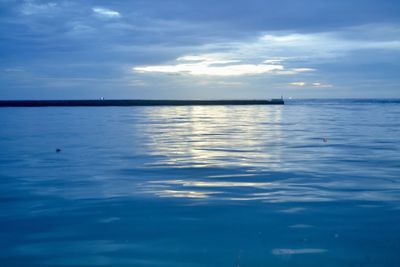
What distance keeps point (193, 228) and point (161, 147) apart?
545 inches

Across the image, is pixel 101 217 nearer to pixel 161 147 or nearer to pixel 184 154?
pixel 184 154

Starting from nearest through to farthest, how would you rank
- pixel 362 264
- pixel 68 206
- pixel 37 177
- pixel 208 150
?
pixel 362 264, pixel 68 206, pixel 37 177, pixel 208 150

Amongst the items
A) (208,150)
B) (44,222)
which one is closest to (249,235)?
(44,222)

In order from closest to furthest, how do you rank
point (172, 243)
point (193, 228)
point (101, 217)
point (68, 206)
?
point (172, 243)
point (193, 228)
point (101, 217)
point (68, 206)

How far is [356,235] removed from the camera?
8.55 meters

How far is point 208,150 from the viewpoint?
2159cm

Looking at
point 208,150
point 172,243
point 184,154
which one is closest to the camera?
point 172,243

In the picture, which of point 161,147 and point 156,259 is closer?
point 156,259

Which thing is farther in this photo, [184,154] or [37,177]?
[184,154]

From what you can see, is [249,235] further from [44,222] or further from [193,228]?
[44,222]

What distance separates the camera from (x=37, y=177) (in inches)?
578

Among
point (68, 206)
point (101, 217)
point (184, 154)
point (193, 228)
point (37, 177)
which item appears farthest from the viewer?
point (184, 154)

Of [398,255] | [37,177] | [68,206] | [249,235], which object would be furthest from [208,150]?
[398,255]

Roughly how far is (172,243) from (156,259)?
2.53ft
